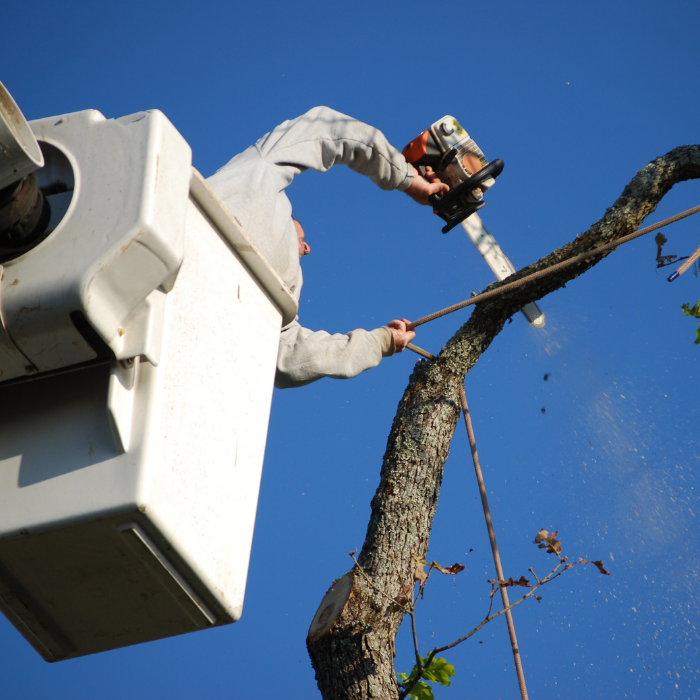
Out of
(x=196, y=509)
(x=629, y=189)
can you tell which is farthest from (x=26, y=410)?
(x=629, y=189)

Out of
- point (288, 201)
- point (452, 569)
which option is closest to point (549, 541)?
point (452, 569)

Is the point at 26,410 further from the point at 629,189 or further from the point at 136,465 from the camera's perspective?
the point at 629,189

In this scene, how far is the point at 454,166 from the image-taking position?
131 inches

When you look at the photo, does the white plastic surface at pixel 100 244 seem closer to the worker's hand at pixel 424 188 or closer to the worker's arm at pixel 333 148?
the worker's arm at pixel 333 148

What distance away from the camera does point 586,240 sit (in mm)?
2738

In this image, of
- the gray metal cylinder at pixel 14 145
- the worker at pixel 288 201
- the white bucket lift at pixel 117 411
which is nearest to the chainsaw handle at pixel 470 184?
the worker at pixel 288 201

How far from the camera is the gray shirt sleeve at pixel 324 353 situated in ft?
8.70

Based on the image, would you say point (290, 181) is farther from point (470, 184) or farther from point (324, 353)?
point (470, 184)

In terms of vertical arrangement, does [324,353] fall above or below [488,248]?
below

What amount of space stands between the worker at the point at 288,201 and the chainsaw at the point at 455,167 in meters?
0.23

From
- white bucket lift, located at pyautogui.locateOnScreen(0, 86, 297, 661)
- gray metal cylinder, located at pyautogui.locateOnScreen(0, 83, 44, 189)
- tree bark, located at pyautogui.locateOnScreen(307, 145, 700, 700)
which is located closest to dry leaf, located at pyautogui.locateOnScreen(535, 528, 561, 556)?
tree bark, located at pyautogui.locateOnScreen(307, 145, 700, 700)

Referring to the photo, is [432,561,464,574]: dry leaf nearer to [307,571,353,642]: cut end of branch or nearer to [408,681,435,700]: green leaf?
[307,571,353,642]: cut end of branch

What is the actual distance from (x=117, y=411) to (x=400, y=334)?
5.72 feet

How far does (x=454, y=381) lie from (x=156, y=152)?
1.60 meters
